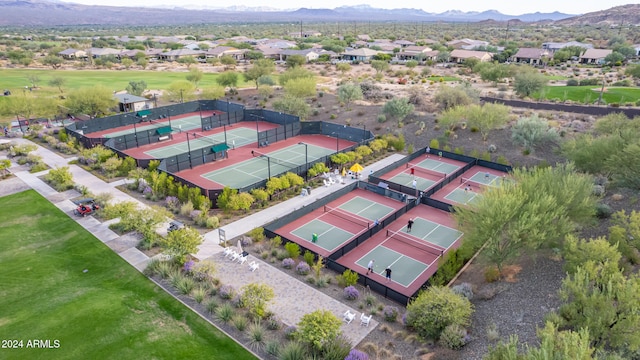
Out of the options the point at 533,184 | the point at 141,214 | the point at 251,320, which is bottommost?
the point at 251,320

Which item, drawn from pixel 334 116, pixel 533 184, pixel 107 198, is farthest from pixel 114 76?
pixel 533 184

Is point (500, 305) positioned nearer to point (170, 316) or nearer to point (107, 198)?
point (170, 316)

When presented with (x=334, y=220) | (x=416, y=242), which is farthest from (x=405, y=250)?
(x=334, y=220)

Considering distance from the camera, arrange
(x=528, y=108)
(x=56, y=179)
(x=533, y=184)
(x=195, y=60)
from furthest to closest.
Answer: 1. (x=195, y=60)
2. (x=528, y=108)
3. (x=56, y=179)
4. (x=533, y=184)

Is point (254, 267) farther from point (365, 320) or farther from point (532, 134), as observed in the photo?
point (532, 134)

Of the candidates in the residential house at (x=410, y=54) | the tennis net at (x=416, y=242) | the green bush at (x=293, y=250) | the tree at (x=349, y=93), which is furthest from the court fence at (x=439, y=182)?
the residential house at (x=410, y=54)

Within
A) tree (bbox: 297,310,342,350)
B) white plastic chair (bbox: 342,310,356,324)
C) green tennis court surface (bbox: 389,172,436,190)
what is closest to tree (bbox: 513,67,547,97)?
green tennis court surface (bbox: 389,172,436,190)
